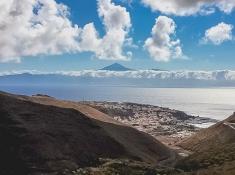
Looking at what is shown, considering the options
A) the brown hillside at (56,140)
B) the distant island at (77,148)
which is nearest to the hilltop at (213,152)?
the distant island at (77,148)

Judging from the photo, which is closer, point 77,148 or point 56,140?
point 56,140

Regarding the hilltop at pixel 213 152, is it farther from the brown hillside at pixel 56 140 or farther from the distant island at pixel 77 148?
the brown hillside at pixel 56 140

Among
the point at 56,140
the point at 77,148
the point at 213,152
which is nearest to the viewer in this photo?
the point at 56,140

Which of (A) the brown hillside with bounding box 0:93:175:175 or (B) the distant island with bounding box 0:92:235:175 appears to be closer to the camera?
(B) the distant island with bounding box 0:92:235:175

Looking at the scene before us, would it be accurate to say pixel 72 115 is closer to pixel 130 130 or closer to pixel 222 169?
pixel 130 130

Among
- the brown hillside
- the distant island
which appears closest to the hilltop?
the distant island

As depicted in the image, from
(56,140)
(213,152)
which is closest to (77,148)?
(56,140)

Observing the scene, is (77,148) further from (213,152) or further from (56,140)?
(213,152)

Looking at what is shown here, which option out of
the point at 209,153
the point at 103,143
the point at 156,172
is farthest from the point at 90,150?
the point at 209,153

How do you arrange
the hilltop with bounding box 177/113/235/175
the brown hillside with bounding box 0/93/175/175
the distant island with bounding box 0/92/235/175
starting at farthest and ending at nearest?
the brown hillside with bounding box 0/93/175/175, the distant island with bounding box 0/92/235/175, the hilltop with bounding box 177/113/235/175

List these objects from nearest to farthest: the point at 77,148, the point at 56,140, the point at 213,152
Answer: the point at 56,140, the point at 77,148, the point at 213,152

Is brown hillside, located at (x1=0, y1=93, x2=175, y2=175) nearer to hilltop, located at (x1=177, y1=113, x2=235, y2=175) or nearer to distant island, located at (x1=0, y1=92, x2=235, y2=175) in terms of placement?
distant island, located at (x1=0, y1=92, x2=235, y2=175)

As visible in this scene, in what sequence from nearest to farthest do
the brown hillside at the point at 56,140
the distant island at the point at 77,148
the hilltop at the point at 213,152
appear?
the hilltop at the point at 213,152 < the distant island at the point at 77,148 < the brown hillside at the point at 56,140
